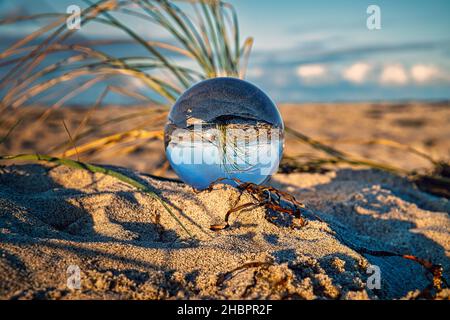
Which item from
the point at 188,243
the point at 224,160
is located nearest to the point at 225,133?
the point at 224,160

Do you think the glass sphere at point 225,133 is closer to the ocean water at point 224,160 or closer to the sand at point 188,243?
the ocean water at point 224,160

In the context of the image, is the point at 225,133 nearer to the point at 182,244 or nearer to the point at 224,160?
the point at 224,160

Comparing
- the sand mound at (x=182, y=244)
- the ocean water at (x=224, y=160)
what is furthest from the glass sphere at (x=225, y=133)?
the sand mound at (x=182, y=244)

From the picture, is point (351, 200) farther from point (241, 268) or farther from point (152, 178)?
point (241, 268)

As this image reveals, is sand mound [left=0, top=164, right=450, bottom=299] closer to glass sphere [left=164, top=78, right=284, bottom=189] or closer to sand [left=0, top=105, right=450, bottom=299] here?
sand [left=0, top=105, right=450, bottom=299]

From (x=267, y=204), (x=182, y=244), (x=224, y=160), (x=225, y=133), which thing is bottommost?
(x=182, y=244)
